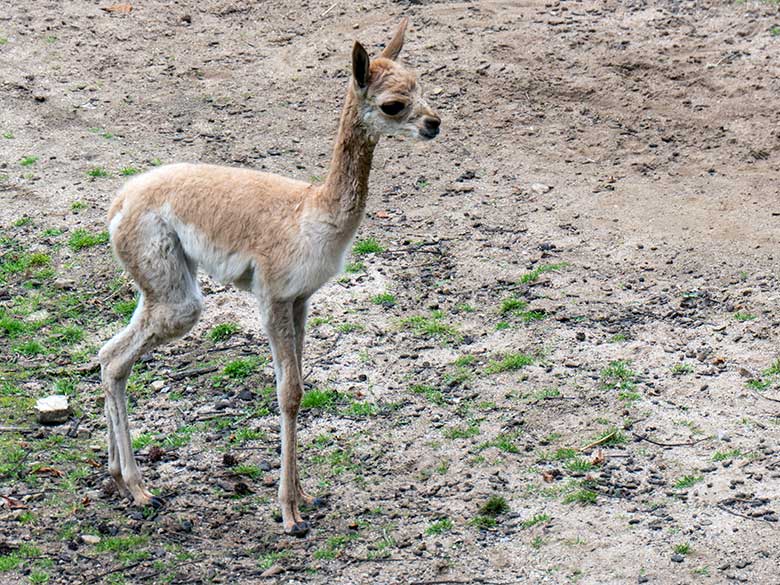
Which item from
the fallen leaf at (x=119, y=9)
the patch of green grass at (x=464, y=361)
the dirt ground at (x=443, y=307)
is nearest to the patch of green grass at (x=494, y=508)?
the dirt ground at (x=443, y=307)

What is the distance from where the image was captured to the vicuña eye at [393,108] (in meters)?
6.73

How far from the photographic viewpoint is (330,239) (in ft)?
22.8

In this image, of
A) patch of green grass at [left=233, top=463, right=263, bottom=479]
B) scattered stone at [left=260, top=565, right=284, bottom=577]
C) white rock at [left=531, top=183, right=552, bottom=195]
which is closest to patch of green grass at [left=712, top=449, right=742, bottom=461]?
scattered stone at [left=260, top=565, right=284, bottom=577]

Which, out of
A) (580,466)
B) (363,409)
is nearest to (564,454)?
(580,466)

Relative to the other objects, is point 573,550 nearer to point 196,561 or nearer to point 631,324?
point 196,561

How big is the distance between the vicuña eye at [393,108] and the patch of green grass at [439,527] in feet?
7.73

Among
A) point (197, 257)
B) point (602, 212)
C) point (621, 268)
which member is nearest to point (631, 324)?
point (621, 268)

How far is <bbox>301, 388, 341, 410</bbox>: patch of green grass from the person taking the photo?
27.7ft

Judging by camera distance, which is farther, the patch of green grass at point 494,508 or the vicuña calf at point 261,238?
the patch of green grass at point 494,508

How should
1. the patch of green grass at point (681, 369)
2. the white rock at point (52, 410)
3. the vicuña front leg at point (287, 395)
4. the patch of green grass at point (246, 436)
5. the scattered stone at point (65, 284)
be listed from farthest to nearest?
the scattered stone at point (65, 284)
the patch of green grass at point (681, 369)
the white rock at point (52, 410)
the patch of green grass at point (246, 436)
the vicuña front leg at point (287, 395)

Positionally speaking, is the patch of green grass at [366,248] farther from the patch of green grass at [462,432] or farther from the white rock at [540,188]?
the patch of green grass at [462,432]

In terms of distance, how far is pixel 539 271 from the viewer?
9.98m

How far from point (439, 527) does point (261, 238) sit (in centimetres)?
195

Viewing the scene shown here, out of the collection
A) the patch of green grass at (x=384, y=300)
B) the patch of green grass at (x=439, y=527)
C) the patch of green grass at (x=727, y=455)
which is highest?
the patch of green grass at (x=727, y=455)
